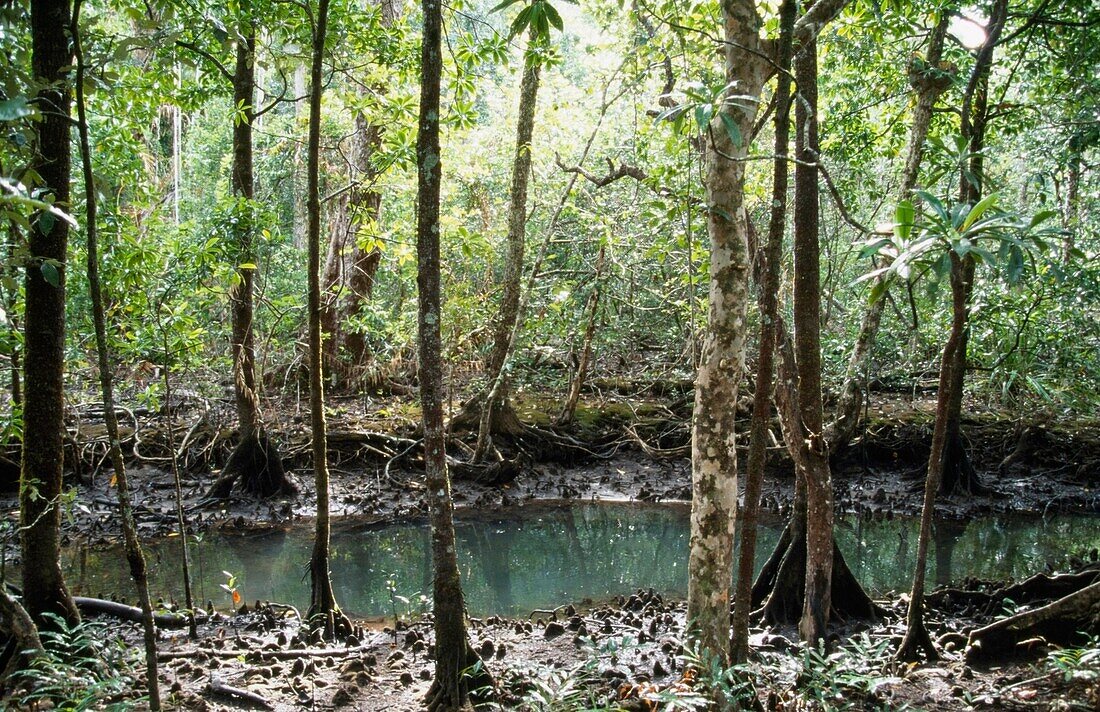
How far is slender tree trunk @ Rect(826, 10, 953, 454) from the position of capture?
9.05 m

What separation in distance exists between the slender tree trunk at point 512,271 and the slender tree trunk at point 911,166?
15.7ft

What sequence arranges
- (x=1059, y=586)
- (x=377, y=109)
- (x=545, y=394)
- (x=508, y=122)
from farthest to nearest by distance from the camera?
(x=545, y=394) < (x=508, y=122) < (x=377, y=109) < (x=1059, y=586)

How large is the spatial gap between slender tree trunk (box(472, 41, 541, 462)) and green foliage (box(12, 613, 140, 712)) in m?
6.90

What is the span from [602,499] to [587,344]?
8.08 ft

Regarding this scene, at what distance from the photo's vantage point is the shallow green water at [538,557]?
8609mm

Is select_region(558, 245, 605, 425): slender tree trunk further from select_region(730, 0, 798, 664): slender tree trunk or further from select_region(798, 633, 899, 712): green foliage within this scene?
select_region(798, 633, 899, 712): green foliage

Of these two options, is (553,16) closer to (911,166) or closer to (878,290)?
(878,290)

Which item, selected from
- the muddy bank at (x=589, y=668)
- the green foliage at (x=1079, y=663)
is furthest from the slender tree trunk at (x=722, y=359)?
the green foliage at (x=1079, y=663)

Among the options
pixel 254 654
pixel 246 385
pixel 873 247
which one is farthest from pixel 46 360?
pixel 246 385

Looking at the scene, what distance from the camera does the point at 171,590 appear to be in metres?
8.27

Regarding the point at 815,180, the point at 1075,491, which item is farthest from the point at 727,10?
the point at 1075,491

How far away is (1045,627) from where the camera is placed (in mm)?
5117

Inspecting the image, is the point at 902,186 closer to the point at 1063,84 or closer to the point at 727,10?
the point at 1063,84

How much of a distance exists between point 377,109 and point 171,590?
17.6 ft
